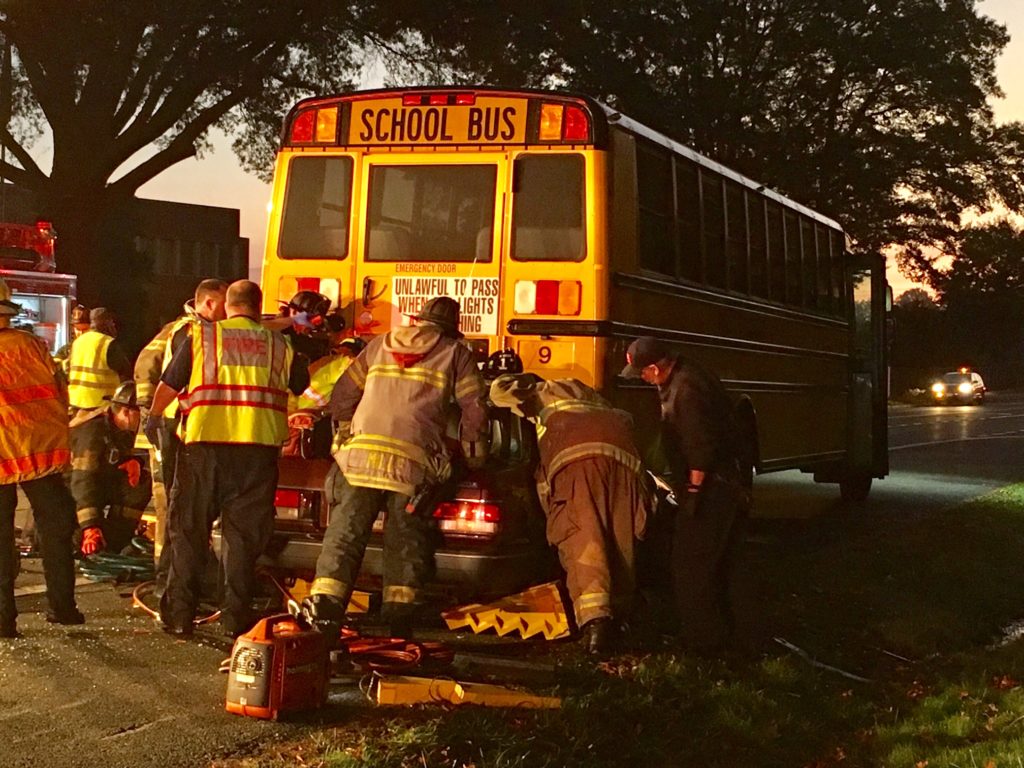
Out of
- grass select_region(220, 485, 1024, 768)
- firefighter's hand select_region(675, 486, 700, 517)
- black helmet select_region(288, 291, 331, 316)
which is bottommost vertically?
grass select_region(220, 485, 1024, 768)

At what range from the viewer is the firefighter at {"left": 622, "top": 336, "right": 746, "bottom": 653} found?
22.7 ft

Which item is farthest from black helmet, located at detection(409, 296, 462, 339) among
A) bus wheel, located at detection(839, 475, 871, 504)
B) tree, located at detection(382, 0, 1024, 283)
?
tree, located at detection(382, 0, 1024, 283)

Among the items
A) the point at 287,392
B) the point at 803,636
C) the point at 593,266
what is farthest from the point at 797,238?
the point at 287,392

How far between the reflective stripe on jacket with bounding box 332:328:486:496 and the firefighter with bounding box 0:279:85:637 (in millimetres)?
1647

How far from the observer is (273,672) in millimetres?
5246

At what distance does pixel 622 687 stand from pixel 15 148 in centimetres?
2066

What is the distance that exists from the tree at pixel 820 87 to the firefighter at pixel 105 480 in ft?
62.7

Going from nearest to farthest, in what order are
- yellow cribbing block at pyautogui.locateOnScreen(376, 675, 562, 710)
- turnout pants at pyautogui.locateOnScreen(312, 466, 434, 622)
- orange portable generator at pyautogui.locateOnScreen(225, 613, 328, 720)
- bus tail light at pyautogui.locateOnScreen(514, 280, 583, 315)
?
1. orange portable generator at pyautogui.locateOnScreen(225, 613, 328, 720)
2. yellow cribbing block at pyautogui.locateOnScreen(376, 675, 562, 710)
3. turnout pants at pyautogui.locateOnScreen(312, 466, 434, 622)
4. bus tail light at pyautogui.locateOnScreen(514, 280, 583, 315)

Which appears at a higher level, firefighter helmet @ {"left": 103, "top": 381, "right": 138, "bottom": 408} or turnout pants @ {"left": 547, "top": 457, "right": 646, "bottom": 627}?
firefighter helmet @ {"left": 103, "top": 381, "right": 138, "bottom": 408}

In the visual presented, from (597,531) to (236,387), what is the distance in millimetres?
1962

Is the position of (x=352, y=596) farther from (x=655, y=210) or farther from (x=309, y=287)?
(x=655, y=210)

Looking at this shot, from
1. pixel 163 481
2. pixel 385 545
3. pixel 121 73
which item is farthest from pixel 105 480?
pixel 121 73

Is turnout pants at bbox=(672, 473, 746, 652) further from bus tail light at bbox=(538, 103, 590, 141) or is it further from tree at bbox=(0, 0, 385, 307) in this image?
tree at bbox=(0, 0, 385, 307)

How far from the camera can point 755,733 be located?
564 cm
